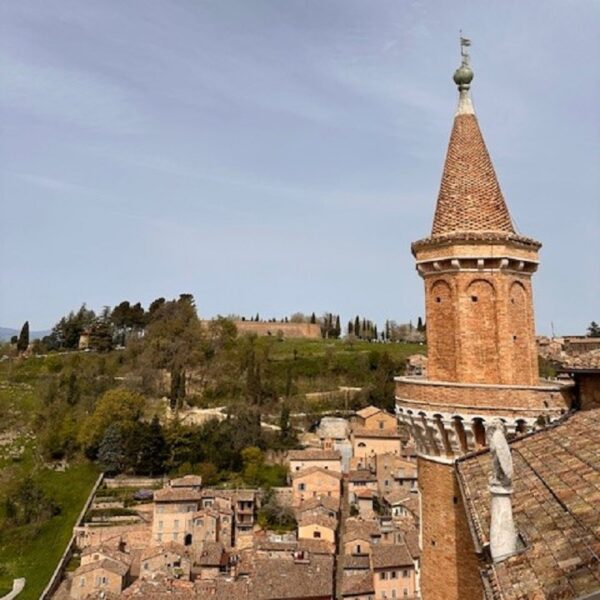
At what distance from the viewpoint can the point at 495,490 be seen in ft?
15.3

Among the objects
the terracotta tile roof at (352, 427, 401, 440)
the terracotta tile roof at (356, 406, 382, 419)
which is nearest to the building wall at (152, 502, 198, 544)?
the terracotta tile roof at (352, 427, 401, 440)

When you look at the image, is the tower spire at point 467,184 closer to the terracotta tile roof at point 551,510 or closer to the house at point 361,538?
the terracotta tile roof at point 551,510

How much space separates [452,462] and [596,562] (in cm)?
613

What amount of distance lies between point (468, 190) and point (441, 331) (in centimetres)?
280

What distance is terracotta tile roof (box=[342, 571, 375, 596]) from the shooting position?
29.7 m

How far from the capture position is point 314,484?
41.0m

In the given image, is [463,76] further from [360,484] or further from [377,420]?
[377,420]

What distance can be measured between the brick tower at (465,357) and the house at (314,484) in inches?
1260

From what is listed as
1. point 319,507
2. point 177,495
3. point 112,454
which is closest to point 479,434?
point 319,507

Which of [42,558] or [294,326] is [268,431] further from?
[294,326]

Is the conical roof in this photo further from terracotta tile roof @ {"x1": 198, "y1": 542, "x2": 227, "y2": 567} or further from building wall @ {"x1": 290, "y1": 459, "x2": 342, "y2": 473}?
building wall @ {"x1": 290, "y1": 459, "x2": 342, "y2": 473}

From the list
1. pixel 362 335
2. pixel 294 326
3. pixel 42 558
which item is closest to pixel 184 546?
pixel 42 558

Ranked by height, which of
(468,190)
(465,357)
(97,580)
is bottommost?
(97,580)

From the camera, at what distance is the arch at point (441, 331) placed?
10141mm
